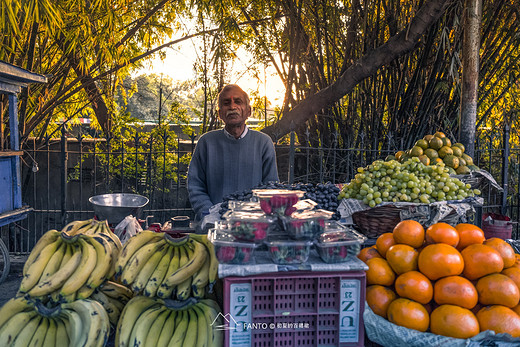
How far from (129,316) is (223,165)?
1.45m

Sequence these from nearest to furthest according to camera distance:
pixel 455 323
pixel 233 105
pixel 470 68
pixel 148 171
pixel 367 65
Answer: pixel 455 323 → pixel 233 105 → pixel 470 68 → pixel 367 65 → pixel 148 171

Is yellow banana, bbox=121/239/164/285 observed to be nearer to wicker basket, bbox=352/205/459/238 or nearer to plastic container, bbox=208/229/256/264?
plastic container, bbox=208/229/256/264

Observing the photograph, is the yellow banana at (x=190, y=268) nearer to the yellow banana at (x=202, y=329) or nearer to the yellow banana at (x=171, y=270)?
the yellow banana at (x=171, y=270)

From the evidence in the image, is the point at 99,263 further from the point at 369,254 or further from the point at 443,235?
the point at 443,235

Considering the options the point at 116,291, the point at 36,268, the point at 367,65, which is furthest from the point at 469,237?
the point at 367,65

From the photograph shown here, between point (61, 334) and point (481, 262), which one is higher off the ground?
point (481, 262)

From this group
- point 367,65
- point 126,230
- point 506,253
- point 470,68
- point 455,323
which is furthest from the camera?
point 367,65

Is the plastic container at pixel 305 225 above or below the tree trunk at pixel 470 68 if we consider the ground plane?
below

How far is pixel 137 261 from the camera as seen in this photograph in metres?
1.47

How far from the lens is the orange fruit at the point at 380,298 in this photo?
147cm

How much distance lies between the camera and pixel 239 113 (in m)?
2.63

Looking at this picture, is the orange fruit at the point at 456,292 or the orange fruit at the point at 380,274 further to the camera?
the orange fruit at the point at 380,274

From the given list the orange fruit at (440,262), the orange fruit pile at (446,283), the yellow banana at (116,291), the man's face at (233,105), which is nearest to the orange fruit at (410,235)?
the orange fruit pile at (446,283)

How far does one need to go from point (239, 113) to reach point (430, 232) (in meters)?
1.49
